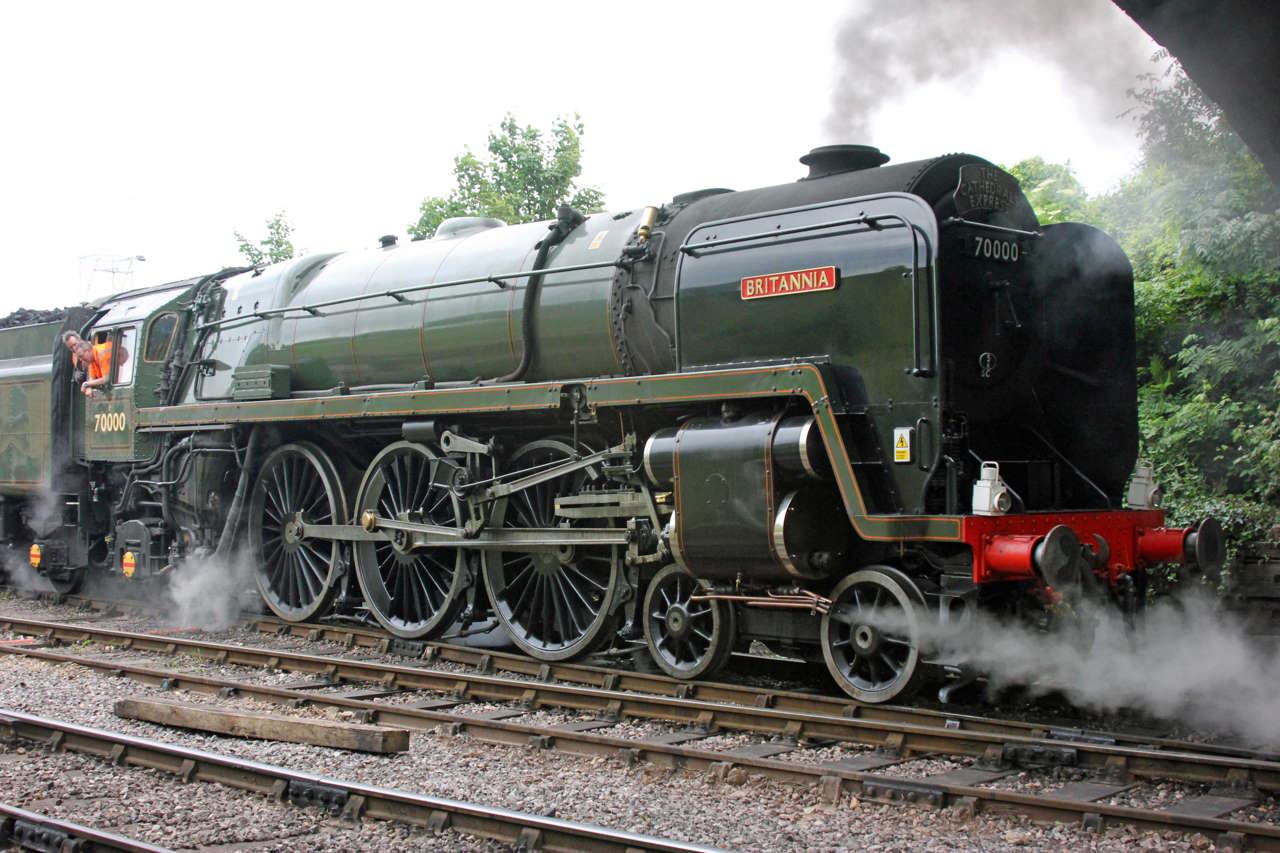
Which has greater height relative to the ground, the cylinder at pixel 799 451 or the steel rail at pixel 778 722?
the cylinder at pixel 799 451

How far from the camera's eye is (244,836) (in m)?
4.85

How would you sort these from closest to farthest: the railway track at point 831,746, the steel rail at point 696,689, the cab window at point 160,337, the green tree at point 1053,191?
the railway track at point 831,746 < the steel rail at point 696,689 < the cab window at point 160,337 < the green tree at point 1053,191

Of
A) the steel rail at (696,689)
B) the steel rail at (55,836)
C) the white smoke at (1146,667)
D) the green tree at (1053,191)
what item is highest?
the green tree at (1053,191)

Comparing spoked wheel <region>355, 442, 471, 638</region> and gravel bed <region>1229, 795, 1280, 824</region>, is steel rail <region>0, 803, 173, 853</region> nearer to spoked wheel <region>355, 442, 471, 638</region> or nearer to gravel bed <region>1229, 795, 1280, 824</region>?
gravel bed <region>1229, 795, 1280, 824</region>

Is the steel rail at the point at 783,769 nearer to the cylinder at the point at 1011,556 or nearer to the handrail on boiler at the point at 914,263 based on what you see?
the cylinder at the point at 1011,556

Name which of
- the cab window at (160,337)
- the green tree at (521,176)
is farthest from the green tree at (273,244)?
the cab window at (160,337)

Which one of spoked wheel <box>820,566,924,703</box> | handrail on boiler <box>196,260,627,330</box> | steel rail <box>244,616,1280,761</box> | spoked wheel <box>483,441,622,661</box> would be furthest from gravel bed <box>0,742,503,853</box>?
handrail on boiler <box>196,260,627,330</box>

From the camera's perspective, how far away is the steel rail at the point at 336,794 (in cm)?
450

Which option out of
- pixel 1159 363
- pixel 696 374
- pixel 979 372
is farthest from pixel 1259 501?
pixel 696 374

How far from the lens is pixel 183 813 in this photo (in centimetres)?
517

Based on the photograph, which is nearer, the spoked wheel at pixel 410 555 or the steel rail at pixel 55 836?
the steel rail at pixel 55 836

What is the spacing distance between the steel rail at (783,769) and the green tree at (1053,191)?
6.90 m

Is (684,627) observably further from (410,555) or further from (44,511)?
(44,511)

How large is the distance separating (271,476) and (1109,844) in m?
8.37
